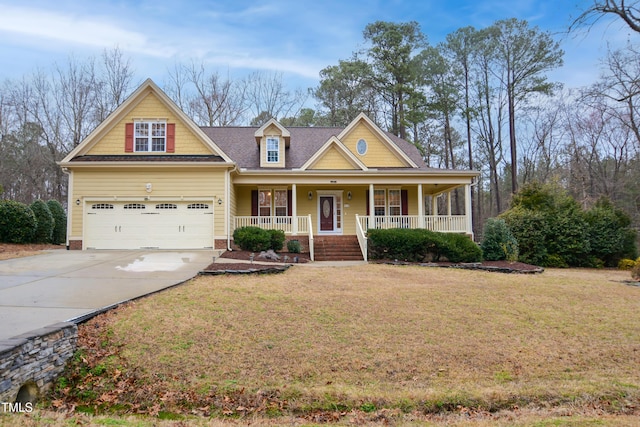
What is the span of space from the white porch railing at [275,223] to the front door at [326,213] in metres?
1.70

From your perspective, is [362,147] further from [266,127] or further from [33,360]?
[33,360]

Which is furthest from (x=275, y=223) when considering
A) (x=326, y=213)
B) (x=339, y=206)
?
(x=339, y=206)

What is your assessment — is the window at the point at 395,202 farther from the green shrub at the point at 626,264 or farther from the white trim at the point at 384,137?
the green shrub at the point at 626,264

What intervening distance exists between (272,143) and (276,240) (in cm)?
532

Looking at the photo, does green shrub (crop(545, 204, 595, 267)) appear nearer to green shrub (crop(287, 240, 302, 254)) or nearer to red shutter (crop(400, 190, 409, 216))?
red shutter (crop(400, 190, 409, 216))

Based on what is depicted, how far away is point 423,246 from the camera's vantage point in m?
13.8

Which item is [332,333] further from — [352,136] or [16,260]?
[352,136]

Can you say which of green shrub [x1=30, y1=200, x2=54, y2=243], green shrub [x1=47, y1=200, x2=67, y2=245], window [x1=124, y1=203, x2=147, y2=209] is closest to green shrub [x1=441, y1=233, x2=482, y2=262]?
window [x1=124, y1=203, x2=147, y2=209]

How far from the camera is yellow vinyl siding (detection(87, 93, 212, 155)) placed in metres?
15.3

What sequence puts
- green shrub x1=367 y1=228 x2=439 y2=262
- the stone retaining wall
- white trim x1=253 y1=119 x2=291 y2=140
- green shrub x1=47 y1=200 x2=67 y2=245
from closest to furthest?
the stone retaining wall < green shrub x1=367 y1=228 x2=439 y2=262 < white trim x1=253 y1=119 x2=291 y2=140 < green shrub x1=47 y1=200 x2=67 y2=245

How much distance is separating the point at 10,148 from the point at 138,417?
3123 cm

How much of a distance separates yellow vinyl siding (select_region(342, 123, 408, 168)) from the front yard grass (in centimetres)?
1127

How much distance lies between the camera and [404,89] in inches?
1066

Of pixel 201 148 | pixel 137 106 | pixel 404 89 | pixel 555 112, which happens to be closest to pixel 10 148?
A: pixel 137 106
